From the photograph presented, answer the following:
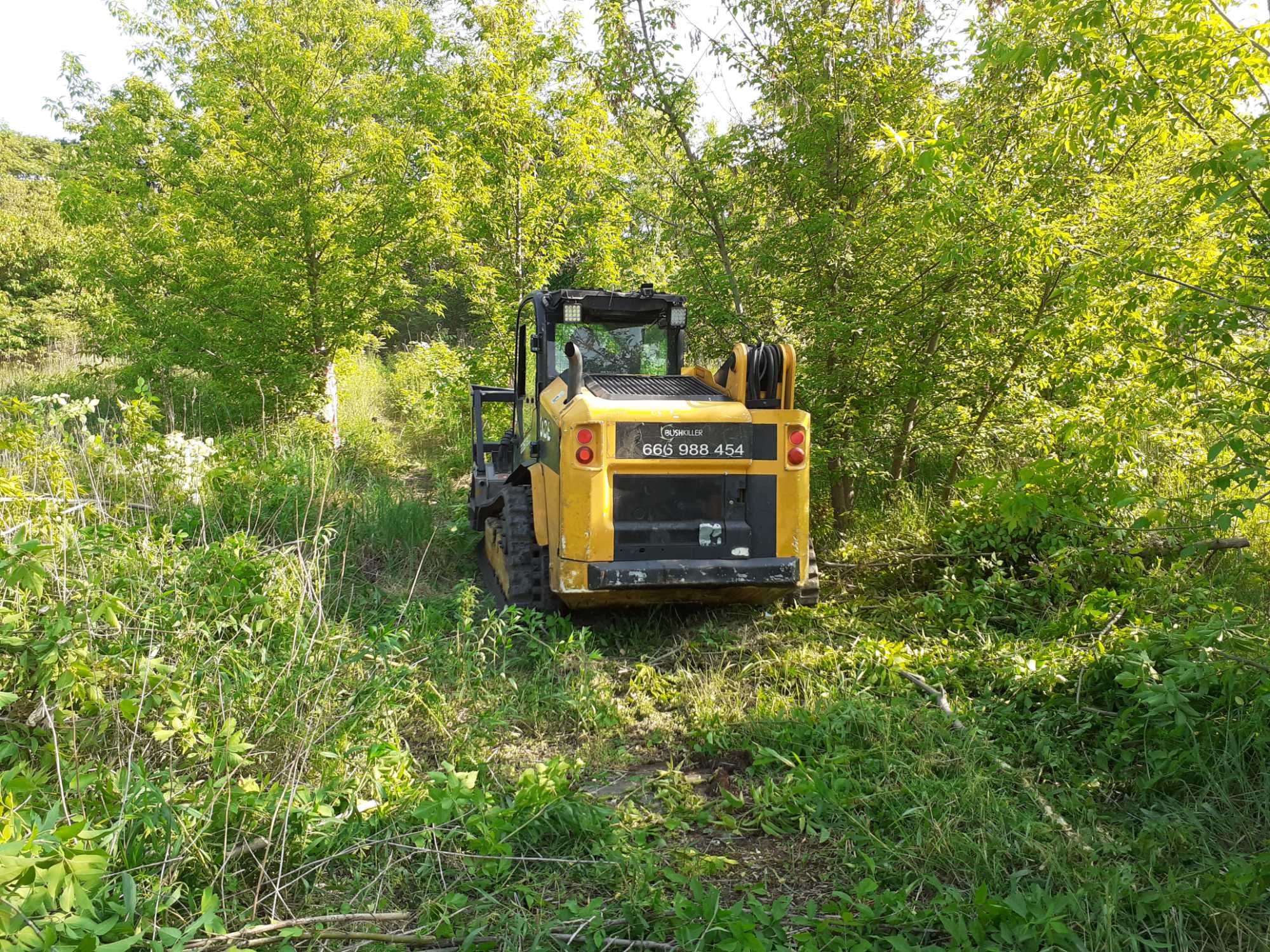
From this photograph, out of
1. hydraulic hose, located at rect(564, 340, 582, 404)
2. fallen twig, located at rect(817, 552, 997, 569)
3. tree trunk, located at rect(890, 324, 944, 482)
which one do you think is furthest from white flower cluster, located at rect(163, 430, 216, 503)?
tree trunk, located at rect(890, 324, 944, 482)

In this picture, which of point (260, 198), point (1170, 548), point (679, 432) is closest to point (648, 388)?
point (679, 432)

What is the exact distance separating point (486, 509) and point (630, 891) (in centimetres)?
444

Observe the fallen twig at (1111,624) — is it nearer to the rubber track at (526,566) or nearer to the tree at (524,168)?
the rubber track at (526,566)

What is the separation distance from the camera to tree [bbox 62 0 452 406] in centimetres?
943

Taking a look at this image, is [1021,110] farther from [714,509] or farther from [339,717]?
[339,717]

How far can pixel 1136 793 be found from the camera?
11.6ft

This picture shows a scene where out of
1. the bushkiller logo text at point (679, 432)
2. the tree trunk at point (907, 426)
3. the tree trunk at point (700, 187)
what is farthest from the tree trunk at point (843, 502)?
the bushkiller logo text at point (679, 432)

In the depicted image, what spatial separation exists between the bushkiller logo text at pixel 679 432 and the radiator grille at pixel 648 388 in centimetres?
40

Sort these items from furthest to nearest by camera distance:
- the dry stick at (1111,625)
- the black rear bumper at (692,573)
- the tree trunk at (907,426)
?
the tree trunk at (907,426) < the black rear bumper at (692,573) < the dry stick at (1111,625)

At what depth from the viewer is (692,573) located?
508 centimetres

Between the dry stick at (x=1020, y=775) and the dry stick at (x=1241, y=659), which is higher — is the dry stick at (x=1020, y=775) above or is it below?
below

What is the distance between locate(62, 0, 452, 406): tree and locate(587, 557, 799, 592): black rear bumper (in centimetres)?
553

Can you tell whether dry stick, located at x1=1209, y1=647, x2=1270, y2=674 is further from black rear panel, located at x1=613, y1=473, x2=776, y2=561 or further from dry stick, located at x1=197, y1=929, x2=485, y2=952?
dry stick, located at x1=197, y1=929, x2=485, y2=952

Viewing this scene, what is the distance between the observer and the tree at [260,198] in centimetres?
943
